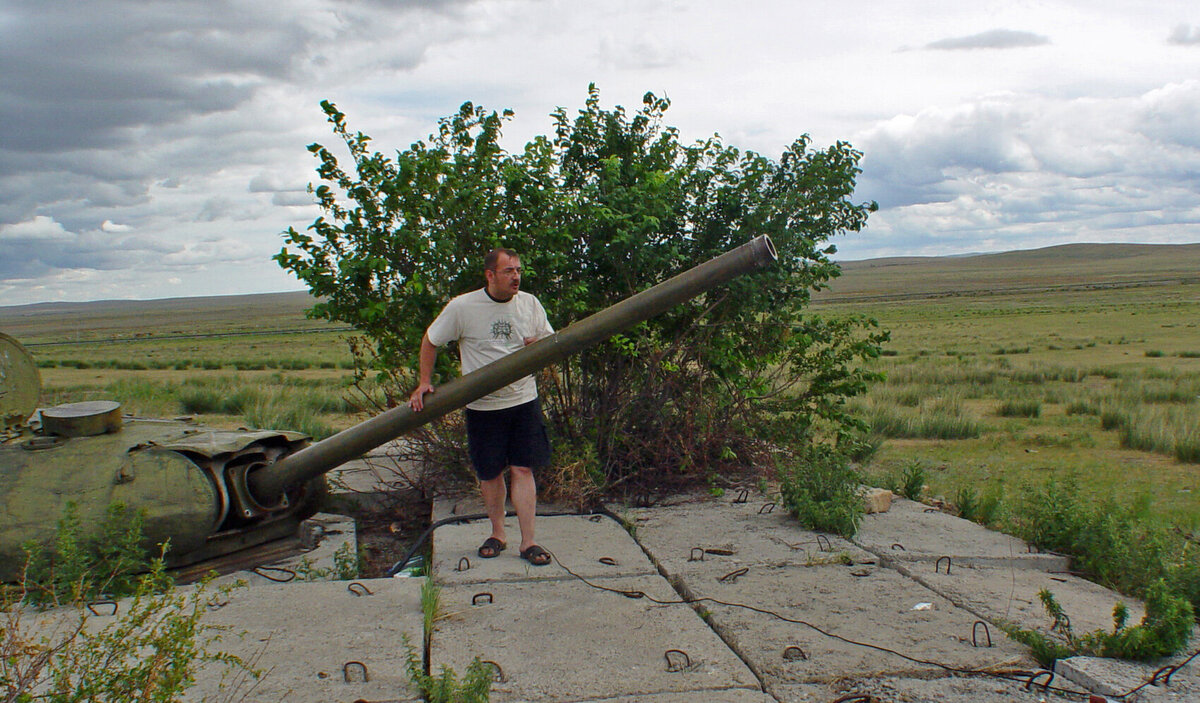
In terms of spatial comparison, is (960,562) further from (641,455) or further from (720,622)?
(641,455)

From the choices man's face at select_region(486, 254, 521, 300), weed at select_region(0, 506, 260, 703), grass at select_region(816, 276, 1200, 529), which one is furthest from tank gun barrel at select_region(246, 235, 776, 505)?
grass at select_region(816, 276, 1200, 529)

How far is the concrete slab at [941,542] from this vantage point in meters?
5.18

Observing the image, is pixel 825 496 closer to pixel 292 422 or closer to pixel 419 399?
pixel 419 399

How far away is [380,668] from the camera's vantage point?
148 inches

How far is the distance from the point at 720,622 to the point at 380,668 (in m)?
1.53

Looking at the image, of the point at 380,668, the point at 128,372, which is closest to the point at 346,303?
the point at 380,668

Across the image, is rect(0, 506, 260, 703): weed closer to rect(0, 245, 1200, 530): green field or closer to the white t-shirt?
the white t-shirt

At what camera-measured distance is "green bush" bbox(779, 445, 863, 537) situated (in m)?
Answer: 5.68

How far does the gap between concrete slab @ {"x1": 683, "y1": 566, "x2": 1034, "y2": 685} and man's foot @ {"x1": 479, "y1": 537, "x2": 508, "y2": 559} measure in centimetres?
114

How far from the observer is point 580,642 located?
13.2 feet

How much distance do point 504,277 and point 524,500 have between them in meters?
1.28

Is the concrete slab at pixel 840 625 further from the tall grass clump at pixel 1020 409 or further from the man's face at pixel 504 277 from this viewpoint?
the tall grass clump at pixel 1020 409

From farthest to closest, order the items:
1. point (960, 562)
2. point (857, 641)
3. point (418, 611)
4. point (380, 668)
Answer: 1. point (960, 562)
2. point (418, 611)
3. point (857, 641)
4. point (380, 668)

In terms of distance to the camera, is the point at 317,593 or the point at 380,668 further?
the point at 317,593
